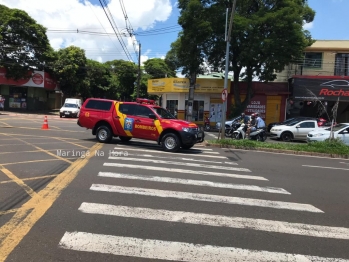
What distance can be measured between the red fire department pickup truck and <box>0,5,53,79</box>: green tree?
84.9 feet

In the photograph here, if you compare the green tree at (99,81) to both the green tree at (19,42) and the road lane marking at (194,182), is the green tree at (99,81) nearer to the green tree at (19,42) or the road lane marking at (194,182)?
the green tree at (19,42)

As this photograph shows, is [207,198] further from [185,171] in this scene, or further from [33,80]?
[33,80]

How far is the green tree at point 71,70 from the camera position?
4062cm

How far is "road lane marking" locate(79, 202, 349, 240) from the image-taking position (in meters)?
4.83

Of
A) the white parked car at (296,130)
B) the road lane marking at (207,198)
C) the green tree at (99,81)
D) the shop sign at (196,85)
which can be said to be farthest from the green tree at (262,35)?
the green tree at (99,81)

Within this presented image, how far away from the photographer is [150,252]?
3920 mm

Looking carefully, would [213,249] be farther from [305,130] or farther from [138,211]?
[305,130]

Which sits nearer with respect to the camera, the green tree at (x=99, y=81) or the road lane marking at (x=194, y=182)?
the road lane marking at (x=194, y=182)

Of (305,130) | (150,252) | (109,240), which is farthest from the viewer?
(305,130)

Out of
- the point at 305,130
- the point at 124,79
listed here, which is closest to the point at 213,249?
the point at 305,130

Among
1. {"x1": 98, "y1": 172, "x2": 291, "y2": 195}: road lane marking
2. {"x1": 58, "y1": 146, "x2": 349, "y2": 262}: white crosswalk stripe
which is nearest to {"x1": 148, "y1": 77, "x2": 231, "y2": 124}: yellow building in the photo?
{"x1": 58, "y1": 146, "x2": 349, "y2": 262}: white crosswalk stripe

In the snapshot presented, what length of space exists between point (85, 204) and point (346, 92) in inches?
1091

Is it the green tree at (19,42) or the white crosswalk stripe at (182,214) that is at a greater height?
the green tree at (19,42)

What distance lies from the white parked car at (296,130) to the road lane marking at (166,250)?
17.9 meters
